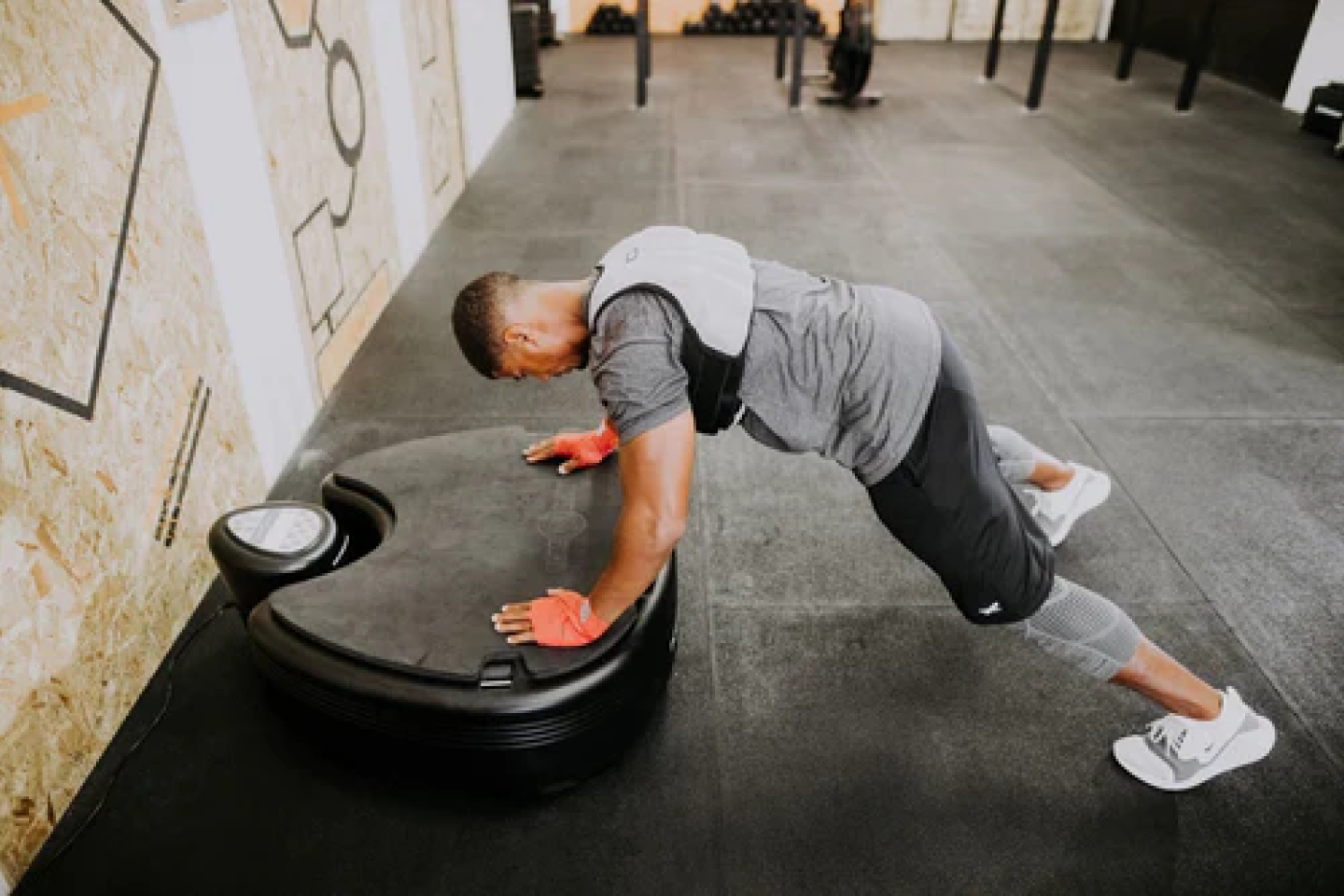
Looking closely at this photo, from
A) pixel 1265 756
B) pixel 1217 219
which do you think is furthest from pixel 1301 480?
pixel 1217 219

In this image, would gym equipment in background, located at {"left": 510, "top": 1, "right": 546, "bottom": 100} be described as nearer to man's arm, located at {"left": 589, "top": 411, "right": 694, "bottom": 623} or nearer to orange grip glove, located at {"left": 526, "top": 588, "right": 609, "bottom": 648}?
orange grip glove, located at {"left": 526, "top": 588, "right": 609, "bottom": 648}

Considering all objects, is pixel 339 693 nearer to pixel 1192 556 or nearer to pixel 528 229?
pixel 1192 556

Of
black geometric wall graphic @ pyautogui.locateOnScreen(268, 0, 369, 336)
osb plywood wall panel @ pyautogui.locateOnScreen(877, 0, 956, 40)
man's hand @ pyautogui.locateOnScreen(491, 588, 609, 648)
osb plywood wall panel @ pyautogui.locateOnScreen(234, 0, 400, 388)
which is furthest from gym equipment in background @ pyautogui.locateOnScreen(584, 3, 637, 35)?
man's hand @ pyautogui.locateOnScreen(491, 588, 609, 648)

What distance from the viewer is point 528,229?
15.1 ft

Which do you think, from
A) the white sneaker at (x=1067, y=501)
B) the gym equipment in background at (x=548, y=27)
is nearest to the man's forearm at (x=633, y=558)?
the white sneaker at (x=1067, y=501)

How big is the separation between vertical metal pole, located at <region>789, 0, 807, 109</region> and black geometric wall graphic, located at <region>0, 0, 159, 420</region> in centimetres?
546

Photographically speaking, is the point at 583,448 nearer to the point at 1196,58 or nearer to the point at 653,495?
the point at 653,495

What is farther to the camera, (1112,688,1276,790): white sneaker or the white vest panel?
(1112,688,1276,790): white sneaker

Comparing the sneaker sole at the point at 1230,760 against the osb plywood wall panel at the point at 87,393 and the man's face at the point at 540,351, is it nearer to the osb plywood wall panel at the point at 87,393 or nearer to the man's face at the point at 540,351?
the man's face at the point at 540,351

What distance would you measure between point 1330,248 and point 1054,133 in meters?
2.41

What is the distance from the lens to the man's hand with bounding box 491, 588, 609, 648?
162 cm

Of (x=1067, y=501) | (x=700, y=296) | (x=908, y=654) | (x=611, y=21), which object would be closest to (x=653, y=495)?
(x=700, y=296)

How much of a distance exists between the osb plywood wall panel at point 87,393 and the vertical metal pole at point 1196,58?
6601 millimetres

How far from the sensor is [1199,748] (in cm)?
174
